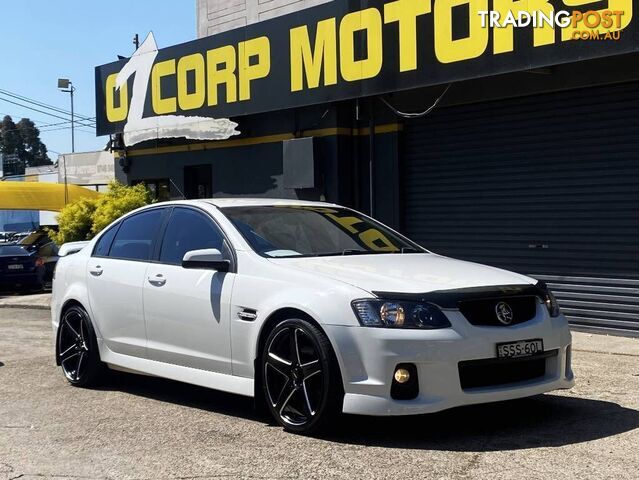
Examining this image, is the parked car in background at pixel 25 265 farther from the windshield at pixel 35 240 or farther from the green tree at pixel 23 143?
the green tree at pixel 23 143

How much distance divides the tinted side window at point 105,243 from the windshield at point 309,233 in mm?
1457

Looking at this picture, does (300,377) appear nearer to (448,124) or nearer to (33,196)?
(448,124)

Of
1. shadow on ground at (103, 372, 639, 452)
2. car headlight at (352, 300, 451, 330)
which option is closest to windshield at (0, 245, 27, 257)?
shadow on ground at (103, 372, 639, 452)

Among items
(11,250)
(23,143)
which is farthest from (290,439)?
(23,143)

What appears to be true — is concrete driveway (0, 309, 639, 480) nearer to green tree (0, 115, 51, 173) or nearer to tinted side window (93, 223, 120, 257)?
tinted side window (93, 223, 120, 257)

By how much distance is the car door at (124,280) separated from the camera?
6855 mm

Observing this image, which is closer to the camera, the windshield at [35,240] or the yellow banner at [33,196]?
the windshield at [35,240]

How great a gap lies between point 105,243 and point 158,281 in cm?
123

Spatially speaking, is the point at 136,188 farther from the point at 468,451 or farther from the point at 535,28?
the point at 468,451

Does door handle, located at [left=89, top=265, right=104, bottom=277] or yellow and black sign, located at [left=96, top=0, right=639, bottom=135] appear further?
yellow and black sign, located at [left=96, top=0, right=639, bottom=135]

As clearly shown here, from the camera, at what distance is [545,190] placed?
36.3 feet

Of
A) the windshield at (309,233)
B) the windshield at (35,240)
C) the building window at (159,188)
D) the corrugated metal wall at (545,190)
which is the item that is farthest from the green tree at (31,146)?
the windshield at (309,233)

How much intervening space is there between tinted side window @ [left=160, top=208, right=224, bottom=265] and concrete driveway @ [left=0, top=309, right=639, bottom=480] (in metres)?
1.18

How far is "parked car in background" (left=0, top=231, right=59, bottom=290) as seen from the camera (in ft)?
60.5
